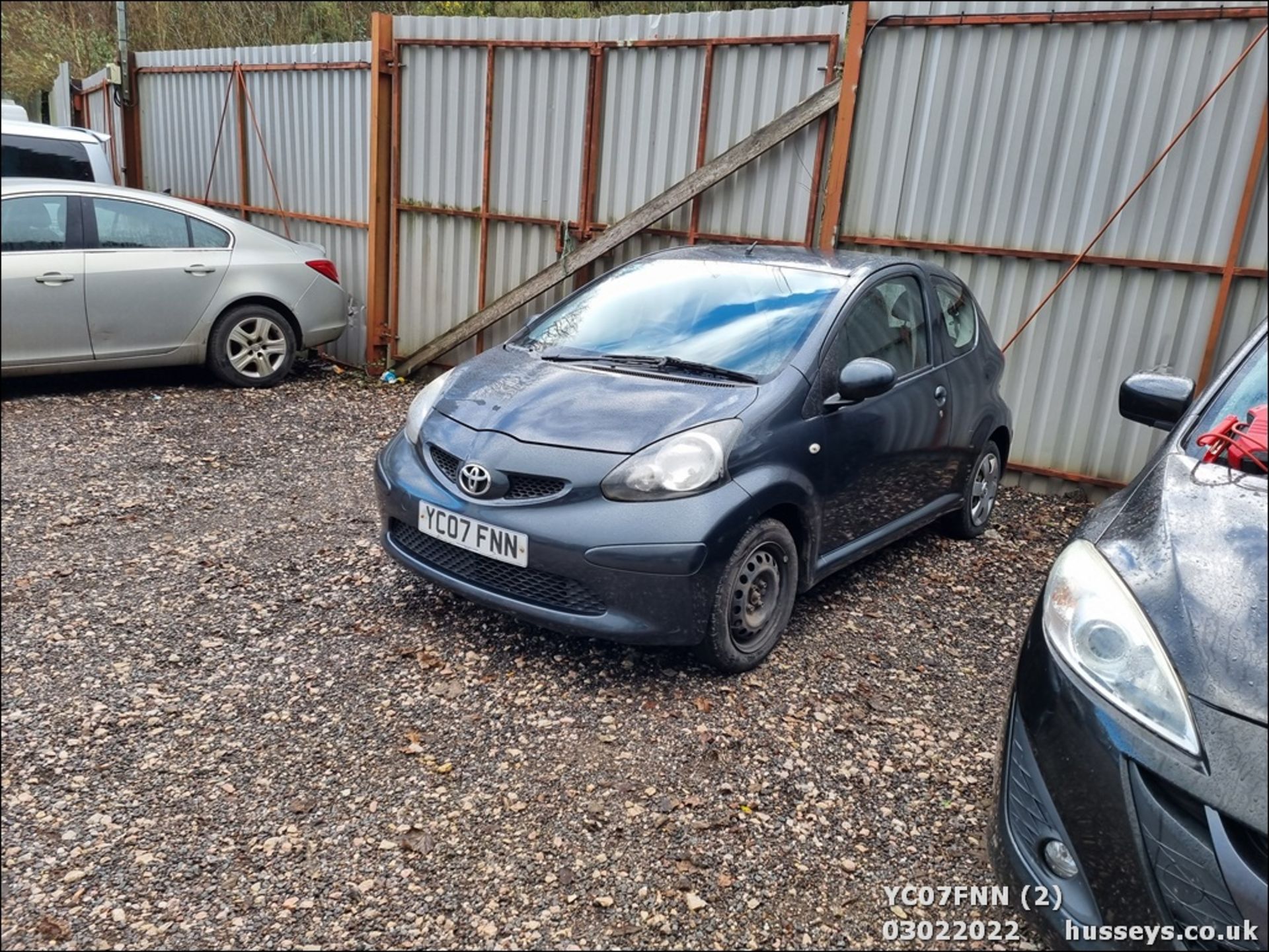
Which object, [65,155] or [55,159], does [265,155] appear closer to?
[65,155]

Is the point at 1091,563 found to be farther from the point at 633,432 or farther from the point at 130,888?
the point at 130,888

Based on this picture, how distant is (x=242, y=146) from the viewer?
29.0 feet

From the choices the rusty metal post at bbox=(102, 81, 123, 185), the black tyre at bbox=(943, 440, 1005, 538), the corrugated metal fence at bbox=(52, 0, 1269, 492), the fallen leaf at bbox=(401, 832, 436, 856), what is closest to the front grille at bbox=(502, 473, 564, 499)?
the fallen leaf at bbox=(401, 832, 436, 856)

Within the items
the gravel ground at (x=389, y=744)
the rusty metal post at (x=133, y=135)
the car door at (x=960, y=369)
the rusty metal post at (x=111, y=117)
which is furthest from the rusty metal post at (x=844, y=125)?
the rusty metal post at (x=111, y=117)

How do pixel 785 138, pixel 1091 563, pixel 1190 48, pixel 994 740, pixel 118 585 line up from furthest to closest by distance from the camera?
pixel 785 138 → pixel 1190 48 → pixel 118 585 → pixel 994 740 → pixel 1091 563

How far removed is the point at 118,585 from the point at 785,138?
4.67m

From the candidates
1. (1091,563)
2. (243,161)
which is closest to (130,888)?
(1091,563)

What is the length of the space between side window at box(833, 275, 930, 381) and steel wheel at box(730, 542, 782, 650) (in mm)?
750

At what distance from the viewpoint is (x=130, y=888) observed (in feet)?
7.06

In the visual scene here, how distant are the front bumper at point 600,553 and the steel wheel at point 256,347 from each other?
366 cm

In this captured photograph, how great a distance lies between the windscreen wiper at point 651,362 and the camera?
3432 mm

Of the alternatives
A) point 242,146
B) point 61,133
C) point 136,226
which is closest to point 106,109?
point 242,146

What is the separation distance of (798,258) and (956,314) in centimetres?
93

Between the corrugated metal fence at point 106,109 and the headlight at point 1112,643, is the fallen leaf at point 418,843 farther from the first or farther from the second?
the corrugated metal fence at point 106,109
